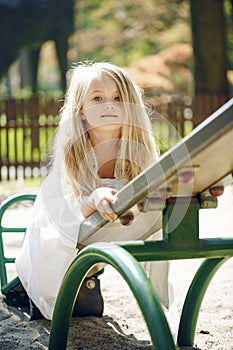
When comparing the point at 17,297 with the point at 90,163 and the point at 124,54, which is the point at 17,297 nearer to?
the point at 90,163

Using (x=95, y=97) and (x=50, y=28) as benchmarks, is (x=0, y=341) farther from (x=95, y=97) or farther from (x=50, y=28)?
(x=50, y=28)

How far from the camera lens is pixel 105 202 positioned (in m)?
2.58

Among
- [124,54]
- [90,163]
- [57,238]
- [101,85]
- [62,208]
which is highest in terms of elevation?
[124,54]

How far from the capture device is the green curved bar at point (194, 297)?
271 cm

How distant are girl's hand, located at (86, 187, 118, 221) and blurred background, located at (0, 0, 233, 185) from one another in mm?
362

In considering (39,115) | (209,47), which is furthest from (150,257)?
(209,47)

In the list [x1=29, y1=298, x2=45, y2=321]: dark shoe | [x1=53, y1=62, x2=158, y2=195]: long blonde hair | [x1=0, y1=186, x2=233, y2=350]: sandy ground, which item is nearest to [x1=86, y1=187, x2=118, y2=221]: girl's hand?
[x1=53, y1=62, x2=158, y2=195]: long blonde hair

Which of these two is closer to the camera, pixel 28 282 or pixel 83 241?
pixel 83 241

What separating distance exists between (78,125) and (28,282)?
705 millimetres

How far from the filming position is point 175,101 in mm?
12039

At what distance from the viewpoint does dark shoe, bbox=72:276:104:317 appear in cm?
333

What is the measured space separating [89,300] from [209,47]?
9.30 m

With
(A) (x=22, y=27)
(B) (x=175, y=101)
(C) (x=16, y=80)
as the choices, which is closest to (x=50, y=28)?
(A) (x=22, y=27)

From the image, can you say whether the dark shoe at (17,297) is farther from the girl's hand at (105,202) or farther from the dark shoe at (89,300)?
the girl's hand at (105,202)
